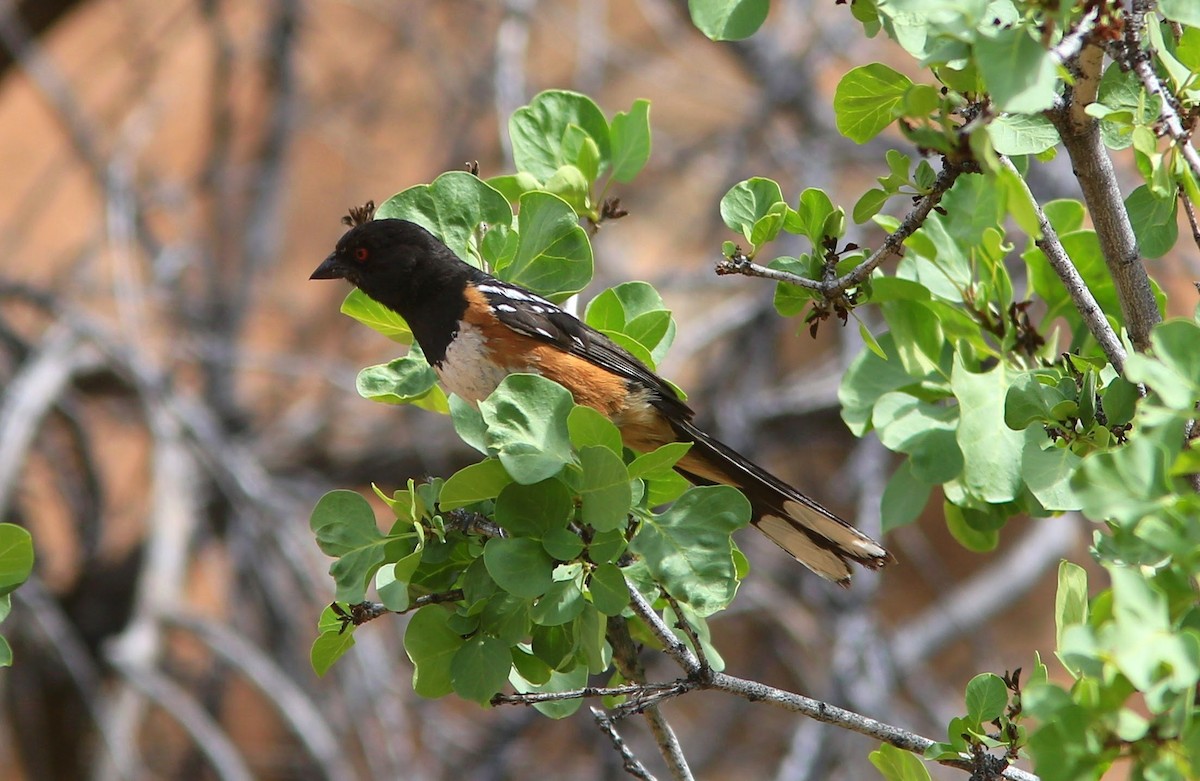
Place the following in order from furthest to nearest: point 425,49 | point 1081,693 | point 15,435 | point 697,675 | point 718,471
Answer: point 425,49, point 15,435, point 718,471, point 697,675, point 1081,693

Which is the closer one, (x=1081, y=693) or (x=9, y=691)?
Answer: (x=1081, y=693)

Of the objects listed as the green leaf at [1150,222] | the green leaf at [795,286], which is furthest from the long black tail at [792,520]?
the green leaf at [1150,222]

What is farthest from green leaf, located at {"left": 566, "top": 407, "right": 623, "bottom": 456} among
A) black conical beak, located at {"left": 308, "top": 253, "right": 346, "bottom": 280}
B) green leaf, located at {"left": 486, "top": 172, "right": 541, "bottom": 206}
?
black conical beak, located at {"left": 308, "top": 253, "right": 346, "bottom": 280}

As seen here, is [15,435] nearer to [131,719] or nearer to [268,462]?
[131,719]

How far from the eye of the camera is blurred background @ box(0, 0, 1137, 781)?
4.60 m

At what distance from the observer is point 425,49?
22.5 ft

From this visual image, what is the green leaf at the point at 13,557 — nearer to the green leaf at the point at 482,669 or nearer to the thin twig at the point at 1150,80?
the green leaf at the point at 482,669

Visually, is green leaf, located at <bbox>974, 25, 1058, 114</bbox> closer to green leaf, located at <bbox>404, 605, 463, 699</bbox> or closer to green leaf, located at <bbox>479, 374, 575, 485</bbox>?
green leaf, located at <bbox>479, 374, 575, 485</bbox>

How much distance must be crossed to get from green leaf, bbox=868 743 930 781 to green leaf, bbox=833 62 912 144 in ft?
2.59

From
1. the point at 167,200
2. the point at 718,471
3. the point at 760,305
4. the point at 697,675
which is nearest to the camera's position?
the point at 697,675

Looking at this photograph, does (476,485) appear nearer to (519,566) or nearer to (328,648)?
(519,566)

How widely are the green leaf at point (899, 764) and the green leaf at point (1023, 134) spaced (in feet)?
2.55

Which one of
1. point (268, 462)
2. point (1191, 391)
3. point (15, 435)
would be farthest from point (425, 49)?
point (1191, 391)

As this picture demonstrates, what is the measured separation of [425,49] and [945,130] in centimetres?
590
